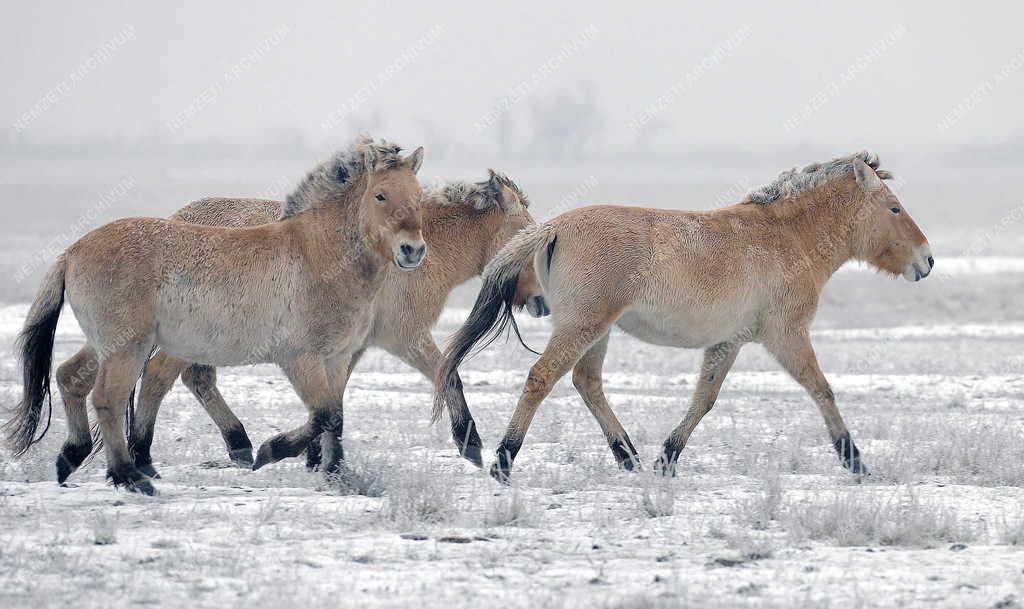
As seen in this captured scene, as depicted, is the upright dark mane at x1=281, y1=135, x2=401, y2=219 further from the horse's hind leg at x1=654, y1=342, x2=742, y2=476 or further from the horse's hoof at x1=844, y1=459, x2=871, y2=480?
the horse's hoof at x1=844, y1=459, x2=871, y2=480

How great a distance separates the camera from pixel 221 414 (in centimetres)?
835

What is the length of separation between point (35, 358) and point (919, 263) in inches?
222

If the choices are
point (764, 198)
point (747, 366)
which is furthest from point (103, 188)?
point (764, 198)

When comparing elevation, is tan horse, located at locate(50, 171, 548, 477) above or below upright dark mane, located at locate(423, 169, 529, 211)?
below

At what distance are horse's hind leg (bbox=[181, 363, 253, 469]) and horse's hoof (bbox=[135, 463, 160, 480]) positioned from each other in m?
0.59

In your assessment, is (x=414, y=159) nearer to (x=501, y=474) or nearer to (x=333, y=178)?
(x=333, y=178)

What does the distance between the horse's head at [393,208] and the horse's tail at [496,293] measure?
2.73 ft

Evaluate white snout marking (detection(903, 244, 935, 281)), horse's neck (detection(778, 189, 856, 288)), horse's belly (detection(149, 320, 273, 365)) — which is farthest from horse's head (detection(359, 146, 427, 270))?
white snout marking (detection(903, 244, 935, 281))

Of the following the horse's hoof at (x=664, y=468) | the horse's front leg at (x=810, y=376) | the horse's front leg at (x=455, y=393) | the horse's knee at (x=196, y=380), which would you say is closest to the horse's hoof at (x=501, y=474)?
the horse's front leg at (x=455, y=393)

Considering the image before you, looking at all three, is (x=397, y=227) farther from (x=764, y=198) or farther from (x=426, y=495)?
(x=764, y=198)

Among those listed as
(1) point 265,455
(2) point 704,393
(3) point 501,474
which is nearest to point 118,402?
(1) point 265,455

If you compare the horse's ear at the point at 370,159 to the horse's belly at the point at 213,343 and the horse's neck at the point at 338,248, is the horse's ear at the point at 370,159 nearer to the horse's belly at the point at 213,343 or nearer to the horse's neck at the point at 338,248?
the horse's neck at the point at 338,248

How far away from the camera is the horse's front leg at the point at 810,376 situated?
7.70 m

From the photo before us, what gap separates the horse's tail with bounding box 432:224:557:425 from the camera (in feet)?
25.2
